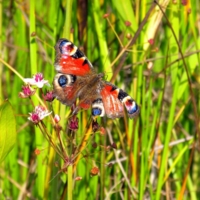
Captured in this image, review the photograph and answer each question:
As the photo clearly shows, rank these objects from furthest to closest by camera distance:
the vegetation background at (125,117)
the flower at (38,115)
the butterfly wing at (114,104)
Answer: the vegetation background at (125,117), the butterfly wing at (114,104), the flower at (38,115)

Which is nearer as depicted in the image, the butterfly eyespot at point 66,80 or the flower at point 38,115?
the flower at point 38,115

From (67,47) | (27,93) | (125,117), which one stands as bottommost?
(125,117)

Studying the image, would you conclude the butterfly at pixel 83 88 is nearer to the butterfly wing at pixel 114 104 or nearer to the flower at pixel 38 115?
the butterfly wing at pixel 114 104

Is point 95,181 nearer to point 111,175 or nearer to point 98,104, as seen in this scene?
point 111,175

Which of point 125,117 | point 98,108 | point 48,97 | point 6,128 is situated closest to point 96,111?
point 98,108

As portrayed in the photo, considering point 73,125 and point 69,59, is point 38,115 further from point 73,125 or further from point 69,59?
point 69,59

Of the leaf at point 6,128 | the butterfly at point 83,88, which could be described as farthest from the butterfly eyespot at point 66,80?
the leaf at point 6,128

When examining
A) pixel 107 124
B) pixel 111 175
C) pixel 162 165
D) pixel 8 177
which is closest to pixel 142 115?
pixel 162 165

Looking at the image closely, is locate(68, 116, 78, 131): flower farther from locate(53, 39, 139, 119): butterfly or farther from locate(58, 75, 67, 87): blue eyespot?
locate(58, 75, 67, 87): blue eyespot
